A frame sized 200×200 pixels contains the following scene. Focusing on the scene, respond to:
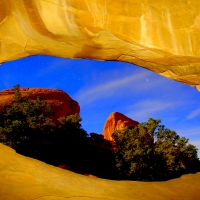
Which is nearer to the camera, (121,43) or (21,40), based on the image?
(121,43)

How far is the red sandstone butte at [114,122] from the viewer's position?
40.4 meters

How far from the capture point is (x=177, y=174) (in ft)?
70.2

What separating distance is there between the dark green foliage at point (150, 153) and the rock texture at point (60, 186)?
15.9 meters

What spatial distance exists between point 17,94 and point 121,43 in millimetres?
17857

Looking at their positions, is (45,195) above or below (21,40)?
below

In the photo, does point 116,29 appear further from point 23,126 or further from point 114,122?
point 114,122

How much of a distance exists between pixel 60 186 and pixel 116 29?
10.9 ft

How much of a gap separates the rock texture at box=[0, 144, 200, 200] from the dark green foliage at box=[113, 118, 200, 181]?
15.9 m

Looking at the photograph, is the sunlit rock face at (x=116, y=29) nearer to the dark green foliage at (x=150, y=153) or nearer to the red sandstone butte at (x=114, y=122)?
the dark green foliage at (x=150, y=153)

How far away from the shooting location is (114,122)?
41812mm

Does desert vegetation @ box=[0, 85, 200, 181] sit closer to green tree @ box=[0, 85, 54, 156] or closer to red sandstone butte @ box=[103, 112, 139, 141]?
green tree @ box=[0, 85, 54, 156]

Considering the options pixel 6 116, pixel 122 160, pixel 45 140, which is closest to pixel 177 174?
pixel 122 160

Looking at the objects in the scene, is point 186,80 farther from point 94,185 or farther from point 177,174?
point 177,174

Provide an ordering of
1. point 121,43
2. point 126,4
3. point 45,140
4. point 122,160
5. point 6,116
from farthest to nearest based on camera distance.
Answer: point 122,160 → point 45,140 → point 6,116 → point 121,43 → point 126,4
